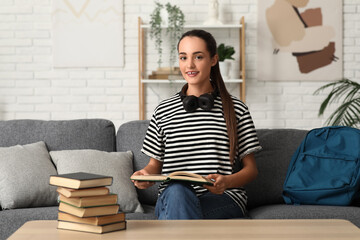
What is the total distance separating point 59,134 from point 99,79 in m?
1.59

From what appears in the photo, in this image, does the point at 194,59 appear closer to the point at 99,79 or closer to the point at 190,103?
the point at 190,103

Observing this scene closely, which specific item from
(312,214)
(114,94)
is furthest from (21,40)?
(312,214)

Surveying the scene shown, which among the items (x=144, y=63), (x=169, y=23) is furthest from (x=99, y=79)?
(x=169, y=23)

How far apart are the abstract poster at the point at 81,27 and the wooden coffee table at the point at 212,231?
271 centimetres

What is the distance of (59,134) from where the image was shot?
2.54m

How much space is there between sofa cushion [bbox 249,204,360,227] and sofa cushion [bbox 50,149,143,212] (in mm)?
573

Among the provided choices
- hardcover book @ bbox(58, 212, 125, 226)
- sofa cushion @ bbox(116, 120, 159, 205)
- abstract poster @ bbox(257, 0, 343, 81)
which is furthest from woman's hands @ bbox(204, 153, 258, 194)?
abstract poster @ bbox(257, 0, 343, 81)

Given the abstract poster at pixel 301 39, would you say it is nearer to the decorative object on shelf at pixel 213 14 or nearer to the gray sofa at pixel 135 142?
the decorative object on shelf at pixel 213 14

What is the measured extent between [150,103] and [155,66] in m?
0.31

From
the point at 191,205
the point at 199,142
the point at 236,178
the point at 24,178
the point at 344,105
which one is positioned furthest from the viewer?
the point at 344,105

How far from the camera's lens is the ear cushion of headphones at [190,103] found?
207cm

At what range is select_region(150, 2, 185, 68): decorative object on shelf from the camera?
386 centimetres

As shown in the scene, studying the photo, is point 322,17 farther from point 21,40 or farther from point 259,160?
point 21,40

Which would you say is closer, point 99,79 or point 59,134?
point 59,134
